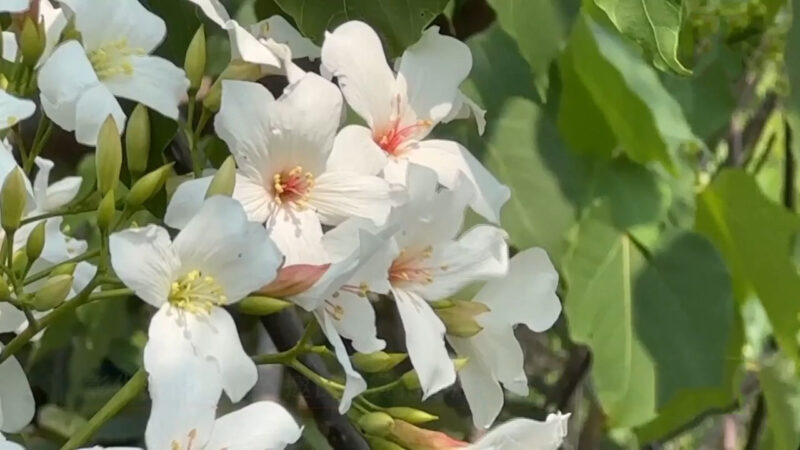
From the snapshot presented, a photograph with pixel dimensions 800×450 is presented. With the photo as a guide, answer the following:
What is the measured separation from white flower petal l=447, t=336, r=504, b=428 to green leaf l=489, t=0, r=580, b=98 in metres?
0.19

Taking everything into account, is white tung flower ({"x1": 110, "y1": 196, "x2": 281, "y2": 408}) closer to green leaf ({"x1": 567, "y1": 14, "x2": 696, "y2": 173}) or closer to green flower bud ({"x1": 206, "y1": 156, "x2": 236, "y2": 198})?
green flower bud ({"x1": 206, "y1": 156, "x2": 236, "y2": 198})

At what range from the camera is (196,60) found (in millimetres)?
441

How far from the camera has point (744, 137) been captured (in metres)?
1.13

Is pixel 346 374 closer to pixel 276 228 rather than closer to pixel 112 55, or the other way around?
pixel 276 228

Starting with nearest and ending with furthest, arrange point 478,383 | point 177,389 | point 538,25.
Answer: point 177,389, point 478,383, point 538,25

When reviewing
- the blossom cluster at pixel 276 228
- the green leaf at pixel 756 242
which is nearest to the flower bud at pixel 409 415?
the blossom cluster at pixel 276 228

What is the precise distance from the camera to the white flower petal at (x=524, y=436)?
43 cm

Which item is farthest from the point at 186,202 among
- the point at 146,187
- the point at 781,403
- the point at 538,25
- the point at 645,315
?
the point at 781,403

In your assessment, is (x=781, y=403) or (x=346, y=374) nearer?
(x=346, y=374)

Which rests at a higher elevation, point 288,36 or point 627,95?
point 288,36

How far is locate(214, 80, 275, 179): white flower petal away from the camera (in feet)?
1.35

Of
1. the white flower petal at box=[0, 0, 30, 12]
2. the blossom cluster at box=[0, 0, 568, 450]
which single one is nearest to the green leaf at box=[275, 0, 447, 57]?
the blossom cluster at box=[0, 0, 568, 450]

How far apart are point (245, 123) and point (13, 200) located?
87 millimetres

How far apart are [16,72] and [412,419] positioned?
206 millimetres
